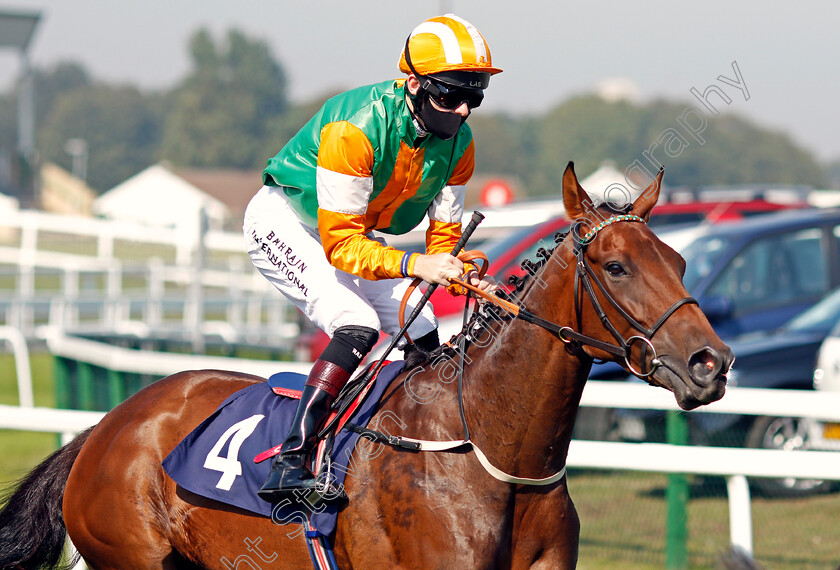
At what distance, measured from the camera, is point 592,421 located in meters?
6.91

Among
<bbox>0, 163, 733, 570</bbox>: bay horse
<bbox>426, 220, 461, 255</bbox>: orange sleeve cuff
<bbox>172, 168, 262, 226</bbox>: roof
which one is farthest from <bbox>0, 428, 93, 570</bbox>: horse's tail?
<bbox>172, 168, 262, 226</bbox>: roof

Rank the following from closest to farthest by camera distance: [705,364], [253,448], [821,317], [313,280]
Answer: [705,364] < [253,448] < [313,280] < [821,317]

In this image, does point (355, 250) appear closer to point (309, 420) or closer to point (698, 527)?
point (309, 420)

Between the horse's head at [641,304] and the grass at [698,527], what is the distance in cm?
267

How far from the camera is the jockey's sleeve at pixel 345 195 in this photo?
327cm

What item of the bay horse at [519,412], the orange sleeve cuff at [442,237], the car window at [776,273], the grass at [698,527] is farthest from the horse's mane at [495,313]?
the car window at [776,273]

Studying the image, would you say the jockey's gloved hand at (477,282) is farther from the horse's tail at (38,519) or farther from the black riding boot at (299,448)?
the horse's tail at (38,519)

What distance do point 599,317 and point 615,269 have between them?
0.15m

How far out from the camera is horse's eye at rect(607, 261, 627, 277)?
9.36 feet

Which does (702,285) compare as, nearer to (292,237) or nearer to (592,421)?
(592,421)

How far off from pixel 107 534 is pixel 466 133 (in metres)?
1.98

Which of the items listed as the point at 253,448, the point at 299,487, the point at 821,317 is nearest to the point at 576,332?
the point at 299,487

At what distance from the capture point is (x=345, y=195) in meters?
3.29

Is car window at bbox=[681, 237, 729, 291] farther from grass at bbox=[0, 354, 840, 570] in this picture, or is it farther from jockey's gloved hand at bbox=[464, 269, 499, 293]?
jockey's gloved hand at bbox=[464, 269, 499, 293]
